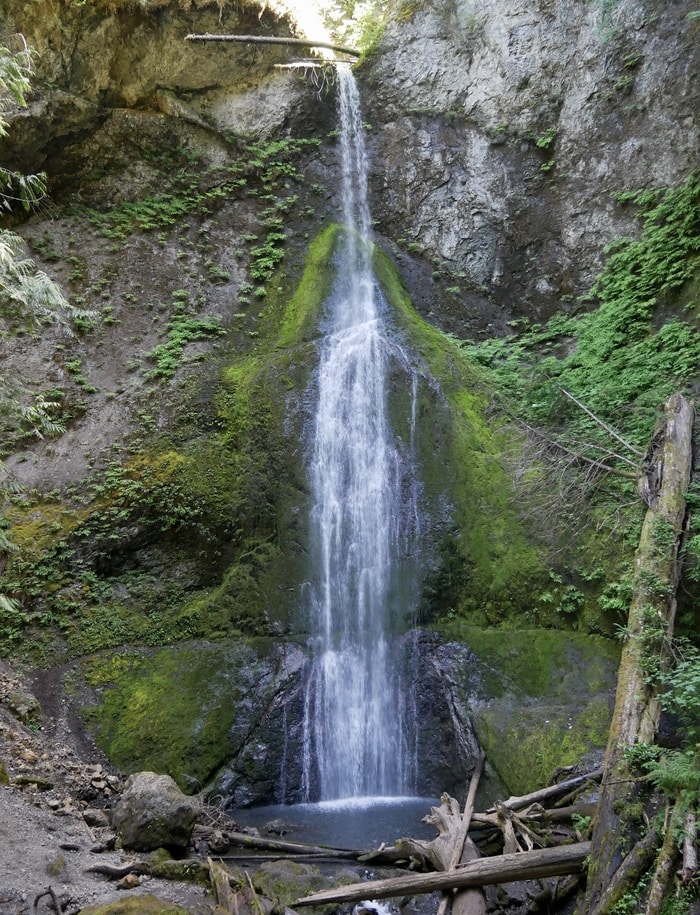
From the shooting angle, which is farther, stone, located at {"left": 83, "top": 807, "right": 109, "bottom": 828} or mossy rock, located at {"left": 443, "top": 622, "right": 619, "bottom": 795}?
mossy rock, located at {"left": 443, "top": 622, "right": 619, "bottom": 795}

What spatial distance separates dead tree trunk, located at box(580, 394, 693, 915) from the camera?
4.49 metres

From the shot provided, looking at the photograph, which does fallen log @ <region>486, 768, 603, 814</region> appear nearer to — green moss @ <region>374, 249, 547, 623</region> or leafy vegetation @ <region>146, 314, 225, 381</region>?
green moss @ <region>374, 249, 547, 623</region>

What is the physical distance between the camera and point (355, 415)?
10555mm

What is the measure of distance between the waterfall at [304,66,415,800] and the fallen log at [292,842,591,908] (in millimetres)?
3555

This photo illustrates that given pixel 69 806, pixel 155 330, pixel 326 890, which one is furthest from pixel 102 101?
pixel 326 890

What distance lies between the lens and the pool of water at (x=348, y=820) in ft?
22.1

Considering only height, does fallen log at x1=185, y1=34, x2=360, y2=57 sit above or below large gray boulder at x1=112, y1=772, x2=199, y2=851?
above

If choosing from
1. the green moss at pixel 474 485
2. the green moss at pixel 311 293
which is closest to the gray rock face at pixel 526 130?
the green moss at pixel 311 293

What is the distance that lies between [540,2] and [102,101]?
9682 mm

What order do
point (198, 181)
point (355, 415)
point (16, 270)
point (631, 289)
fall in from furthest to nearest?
point (198, 181) < point (631, 289) < point (355, 415) < point (16, 270)

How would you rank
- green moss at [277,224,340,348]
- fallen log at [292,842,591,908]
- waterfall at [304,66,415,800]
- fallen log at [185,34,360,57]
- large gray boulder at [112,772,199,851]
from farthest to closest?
fallen log at [185,34,360,57] → green moss at [277,224,340,348] → waterfall at [304,66,415,800] → large gray boulder at [112,772,199,851] → fallen log at [292,842,591,908]

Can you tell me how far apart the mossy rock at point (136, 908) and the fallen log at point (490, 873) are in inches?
51.5

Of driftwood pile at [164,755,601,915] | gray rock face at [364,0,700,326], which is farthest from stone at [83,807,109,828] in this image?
gray rock face at [364,0,700,326]

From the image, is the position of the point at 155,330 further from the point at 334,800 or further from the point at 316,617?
the point at 334,800
